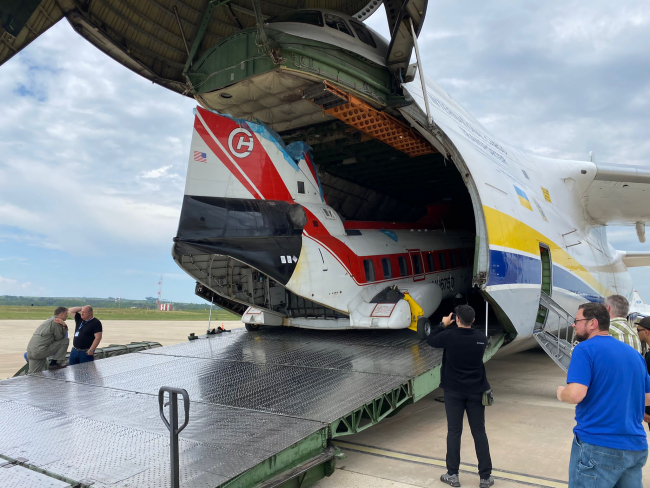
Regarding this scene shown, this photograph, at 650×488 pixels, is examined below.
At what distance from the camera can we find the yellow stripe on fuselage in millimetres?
7887

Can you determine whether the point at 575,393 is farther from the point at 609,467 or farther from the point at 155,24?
the point at 155,24

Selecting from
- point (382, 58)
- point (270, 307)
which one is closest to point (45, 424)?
point (270, 307)

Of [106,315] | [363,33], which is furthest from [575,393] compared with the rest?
[106,315]

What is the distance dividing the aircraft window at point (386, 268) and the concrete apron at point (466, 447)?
8.56 feet

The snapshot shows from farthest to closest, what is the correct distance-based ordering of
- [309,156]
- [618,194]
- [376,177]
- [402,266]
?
[618,194] → [376,177] → [402,266] → [309,156]

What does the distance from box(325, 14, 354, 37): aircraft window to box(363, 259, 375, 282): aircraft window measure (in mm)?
4224

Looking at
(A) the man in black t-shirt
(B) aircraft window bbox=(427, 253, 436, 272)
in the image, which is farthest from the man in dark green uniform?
(B) aircraft window bbox=(427, 253, 436, 272)

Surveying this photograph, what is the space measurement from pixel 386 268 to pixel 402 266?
32.5 inches

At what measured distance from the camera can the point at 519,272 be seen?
848 cm

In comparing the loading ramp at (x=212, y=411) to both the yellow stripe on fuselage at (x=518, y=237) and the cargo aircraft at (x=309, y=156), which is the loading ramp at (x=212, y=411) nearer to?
the cargo aircraft at (x=309, y=156)

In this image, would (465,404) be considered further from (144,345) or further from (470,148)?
(144,345)

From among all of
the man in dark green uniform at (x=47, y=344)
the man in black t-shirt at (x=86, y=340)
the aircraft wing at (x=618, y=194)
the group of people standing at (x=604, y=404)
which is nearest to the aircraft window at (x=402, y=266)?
the man in black t-shirt at (x=86, y=340)

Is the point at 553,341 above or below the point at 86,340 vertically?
below

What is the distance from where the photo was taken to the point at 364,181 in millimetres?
13414
